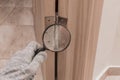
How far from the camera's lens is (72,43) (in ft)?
2.72

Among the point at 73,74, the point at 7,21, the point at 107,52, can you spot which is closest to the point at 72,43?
the point at 73,74

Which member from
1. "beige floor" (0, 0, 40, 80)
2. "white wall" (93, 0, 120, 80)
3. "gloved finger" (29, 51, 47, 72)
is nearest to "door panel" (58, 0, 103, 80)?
"gloved finger" (29, 51, 47, 72)

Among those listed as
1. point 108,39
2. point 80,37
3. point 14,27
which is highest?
point 80,37

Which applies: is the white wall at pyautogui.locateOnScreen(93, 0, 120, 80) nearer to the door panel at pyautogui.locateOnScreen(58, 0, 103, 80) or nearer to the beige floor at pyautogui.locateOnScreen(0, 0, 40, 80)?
the door panel at pyautogui.locateOnScreen(58, 0, 103, 80)

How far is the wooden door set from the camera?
756 mm

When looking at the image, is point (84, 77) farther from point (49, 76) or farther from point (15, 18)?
point (15, 18)

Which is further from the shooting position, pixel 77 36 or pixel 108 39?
pixel 108 39

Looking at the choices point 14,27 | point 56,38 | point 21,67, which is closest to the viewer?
point 21,67

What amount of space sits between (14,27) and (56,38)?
4.94 feet

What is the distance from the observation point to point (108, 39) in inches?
52.8

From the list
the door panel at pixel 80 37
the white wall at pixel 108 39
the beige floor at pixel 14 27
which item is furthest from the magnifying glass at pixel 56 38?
the beige floor at pixel 14 27

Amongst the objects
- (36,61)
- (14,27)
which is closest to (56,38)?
(36,61)

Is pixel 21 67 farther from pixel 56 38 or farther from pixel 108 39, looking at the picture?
pixel 108 39

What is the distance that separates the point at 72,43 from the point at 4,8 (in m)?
1.92
